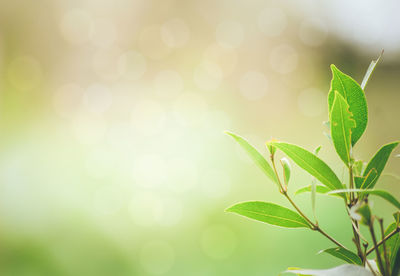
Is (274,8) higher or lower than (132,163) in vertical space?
higher

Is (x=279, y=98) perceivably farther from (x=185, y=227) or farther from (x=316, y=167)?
(x=316, y=167)

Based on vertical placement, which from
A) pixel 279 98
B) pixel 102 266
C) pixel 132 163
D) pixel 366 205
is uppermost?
pixel 279 98

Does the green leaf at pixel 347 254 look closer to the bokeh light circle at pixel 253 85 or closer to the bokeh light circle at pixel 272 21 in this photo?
the bokeh light circle at pixel 253 85

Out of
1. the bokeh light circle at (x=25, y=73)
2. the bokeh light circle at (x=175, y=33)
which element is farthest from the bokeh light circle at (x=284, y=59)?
the bokeh light circle at (x=25, y=73)

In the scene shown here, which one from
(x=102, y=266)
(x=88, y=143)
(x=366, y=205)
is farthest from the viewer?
(x=88, y=143)

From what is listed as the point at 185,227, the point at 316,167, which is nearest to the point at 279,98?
the point at 185,227

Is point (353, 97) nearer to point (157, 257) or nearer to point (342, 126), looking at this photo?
point (342, 126)

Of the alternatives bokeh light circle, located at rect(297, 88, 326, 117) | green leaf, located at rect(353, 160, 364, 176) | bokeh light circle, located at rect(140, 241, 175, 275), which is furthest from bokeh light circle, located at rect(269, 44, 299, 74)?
green leaf, located at rect(353, 160, 364, 176)

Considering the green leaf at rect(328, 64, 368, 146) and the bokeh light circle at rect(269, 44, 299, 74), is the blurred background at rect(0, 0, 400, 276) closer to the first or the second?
the bokeh light circle at rect(269, 44, 299, 74)

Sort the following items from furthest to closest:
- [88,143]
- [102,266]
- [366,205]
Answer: [88,143]
[102,266]
[366,205]
